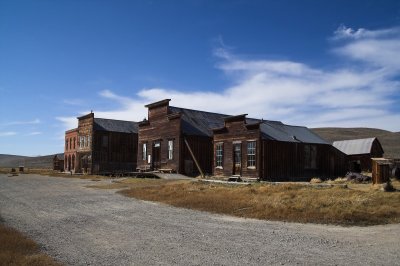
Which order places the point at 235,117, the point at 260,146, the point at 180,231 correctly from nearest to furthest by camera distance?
the point at 180,231 → the point at 260,146 → the point at 235,117

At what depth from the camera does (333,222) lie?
579 inches

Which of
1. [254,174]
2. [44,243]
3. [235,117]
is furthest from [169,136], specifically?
[44,243]

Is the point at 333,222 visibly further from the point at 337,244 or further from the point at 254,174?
the point at 254,174

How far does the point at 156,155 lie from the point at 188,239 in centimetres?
3219

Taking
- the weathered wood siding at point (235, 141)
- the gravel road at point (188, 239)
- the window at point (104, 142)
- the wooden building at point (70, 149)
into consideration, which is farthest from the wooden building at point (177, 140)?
the gravel road at point (188, 239)

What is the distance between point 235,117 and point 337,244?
2346 cm

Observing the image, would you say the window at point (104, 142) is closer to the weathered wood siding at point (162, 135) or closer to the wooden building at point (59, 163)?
the weathered wood siding at point (162, 135)

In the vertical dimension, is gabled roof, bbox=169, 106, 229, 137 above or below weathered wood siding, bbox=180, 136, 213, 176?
above

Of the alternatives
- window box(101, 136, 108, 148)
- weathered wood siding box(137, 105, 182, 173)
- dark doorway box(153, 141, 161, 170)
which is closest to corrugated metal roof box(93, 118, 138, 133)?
window box(101, 136, 108, 148)

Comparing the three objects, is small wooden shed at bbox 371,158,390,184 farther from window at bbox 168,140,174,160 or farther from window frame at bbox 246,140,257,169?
window at bbox 168,140,174,160

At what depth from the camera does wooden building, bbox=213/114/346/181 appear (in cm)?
3198

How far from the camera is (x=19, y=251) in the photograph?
379 inches

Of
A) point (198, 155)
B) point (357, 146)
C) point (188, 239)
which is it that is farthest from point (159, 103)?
point (188, 239)

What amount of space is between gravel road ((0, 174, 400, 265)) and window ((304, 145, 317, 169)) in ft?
64.6
